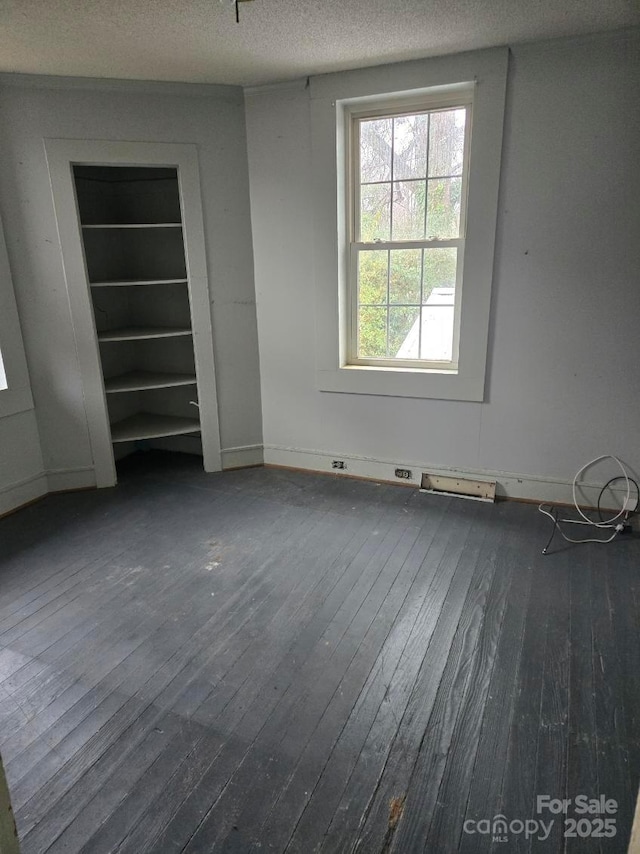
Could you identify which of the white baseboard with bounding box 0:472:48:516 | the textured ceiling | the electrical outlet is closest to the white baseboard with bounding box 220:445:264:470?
the electrical outlet

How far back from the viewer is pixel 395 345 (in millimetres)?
3574

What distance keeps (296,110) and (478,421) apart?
7.70 ft

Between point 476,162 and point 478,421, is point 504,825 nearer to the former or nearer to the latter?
point 478,421

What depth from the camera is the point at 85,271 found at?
3410 mm

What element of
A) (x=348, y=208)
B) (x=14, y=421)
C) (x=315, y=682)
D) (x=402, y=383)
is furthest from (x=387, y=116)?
(x=315, y=682)

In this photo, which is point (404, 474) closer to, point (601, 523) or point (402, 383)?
point (402, 383)

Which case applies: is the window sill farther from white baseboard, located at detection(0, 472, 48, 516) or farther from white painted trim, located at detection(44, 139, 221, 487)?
white baseboard, located at detection(0, 472, 48, 516)

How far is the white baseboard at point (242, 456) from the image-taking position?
402 centimetres

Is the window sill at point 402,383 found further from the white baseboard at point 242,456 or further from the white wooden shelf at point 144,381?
the white wooden shelf at point 144,381

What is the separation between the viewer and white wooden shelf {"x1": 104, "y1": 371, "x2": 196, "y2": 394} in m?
3.84

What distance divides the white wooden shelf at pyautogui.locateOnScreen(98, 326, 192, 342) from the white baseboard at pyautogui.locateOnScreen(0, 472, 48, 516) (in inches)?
42.5

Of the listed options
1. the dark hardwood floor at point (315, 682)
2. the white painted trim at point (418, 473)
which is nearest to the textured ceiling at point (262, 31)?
the white painted trim at point (418, 473)

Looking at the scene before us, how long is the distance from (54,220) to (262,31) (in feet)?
5.65

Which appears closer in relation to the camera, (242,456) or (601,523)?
(601,523)
